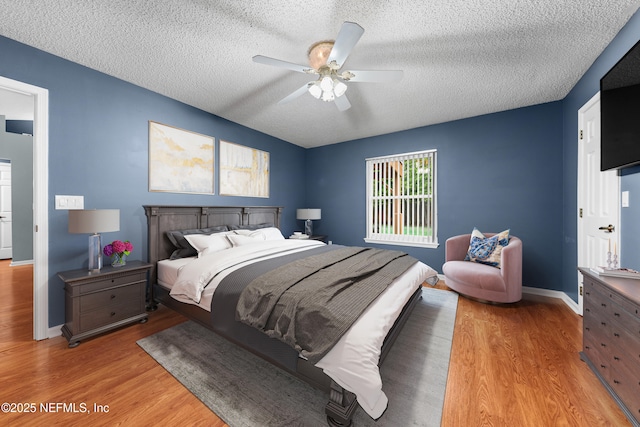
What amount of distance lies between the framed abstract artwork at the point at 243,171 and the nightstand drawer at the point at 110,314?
191cm

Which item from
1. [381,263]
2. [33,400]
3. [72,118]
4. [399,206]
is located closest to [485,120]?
[399,206]

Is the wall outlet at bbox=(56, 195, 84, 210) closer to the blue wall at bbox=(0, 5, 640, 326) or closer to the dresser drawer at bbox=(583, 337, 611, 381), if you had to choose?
the blue wall at bbox=(0, 5, 640, 326)

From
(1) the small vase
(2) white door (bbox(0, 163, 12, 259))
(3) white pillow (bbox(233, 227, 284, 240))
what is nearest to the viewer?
(1) the small vase

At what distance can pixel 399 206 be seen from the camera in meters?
4.64

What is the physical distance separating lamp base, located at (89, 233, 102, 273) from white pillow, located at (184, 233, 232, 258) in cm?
80

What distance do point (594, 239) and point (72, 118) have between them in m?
5.50

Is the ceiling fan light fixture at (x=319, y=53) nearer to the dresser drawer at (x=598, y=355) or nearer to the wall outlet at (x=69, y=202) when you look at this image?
the wall outlet at (x=69, y=202)

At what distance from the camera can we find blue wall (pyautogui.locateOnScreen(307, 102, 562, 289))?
10.9 feet

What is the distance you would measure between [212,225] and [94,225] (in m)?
1.44

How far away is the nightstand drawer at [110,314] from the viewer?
2.19m

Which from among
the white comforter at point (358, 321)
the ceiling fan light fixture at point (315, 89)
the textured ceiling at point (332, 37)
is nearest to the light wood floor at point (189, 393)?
the white comforter at point (358, 321)

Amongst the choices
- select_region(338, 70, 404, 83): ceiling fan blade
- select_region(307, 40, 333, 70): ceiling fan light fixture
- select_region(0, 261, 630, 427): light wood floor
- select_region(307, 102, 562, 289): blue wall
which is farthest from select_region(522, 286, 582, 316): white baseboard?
select_region(307, 40, 333, 70): ceiling fan light fixture

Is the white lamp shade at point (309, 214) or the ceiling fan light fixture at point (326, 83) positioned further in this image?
the white lamp shade at point (309, 214)

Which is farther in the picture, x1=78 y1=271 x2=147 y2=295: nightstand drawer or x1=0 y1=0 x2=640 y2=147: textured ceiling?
x1=78 y1=271 x2=147 y2=295: nightstand drawer
